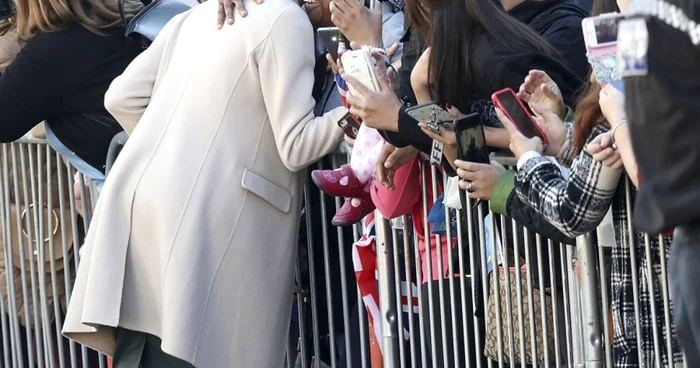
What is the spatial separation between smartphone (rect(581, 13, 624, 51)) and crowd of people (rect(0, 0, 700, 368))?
Result: 377 millimetres

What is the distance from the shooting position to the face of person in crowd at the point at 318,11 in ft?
16.6

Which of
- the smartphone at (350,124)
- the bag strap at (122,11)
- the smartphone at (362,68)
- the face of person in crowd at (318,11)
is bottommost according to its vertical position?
the smartphone at (350,124)

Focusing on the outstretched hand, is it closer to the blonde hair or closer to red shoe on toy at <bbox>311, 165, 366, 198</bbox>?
red shoe on toy at <bbox>311, 165, 366, 198</bbox>

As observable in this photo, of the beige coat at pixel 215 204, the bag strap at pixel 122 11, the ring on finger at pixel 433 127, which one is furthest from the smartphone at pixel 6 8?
the ring on finger at pixel 433 127

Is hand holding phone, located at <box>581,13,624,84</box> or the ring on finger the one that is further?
the ring on finger

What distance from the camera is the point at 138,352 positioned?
4.92m

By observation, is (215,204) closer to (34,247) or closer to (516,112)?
(516,112)

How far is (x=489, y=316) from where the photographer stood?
421 centimetres

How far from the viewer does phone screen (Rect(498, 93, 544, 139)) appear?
3789mm

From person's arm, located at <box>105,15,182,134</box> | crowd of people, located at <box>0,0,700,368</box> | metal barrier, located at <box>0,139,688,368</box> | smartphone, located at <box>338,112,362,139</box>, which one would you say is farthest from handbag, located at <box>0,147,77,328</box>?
smartphone, located at <box>338,112,362,139</box>

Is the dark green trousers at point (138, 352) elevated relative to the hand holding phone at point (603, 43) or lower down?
lower down

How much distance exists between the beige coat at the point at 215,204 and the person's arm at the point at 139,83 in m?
0.20

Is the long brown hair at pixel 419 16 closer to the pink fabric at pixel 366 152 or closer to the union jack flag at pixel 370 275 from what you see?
the pink fabric at pixel 366 152

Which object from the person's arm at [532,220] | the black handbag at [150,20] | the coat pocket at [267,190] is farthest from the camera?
the black handbag at [150,20]
